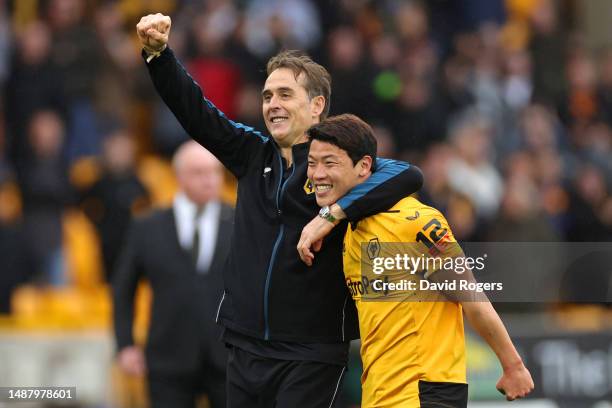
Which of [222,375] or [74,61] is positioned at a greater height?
[74,61]

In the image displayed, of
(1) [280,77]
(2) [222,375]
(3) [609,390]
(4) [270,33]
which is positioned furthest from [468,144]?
(1) [280,77]

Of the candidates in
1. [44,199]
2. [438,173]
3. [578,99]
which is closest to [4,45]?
[44,199]

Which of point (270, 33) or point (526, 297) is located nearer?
point (526, 297)

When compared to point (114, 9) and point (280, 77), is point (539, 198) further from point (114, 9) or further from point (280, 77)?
point (280, 77)

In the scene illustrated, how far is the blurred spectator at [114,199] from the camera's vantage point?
12539 mm

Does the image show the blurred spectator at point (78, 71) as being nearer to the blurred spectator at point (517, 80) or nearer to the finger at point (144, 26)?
the blurred spectator at point (517, 80)

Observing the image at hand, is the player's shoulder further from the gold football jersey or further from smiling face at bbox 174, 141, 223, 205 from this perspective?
smiling face at bbox 174, 141, 223, 205

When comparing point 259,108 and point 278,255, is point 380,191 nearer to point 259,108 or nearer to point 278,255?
point 278,255

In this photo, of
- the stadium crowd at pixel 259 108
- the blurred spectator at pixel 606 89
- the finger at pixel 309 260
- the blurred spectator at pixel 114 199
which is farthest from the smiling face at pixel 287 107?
the blurred spectator at pixel 606 89

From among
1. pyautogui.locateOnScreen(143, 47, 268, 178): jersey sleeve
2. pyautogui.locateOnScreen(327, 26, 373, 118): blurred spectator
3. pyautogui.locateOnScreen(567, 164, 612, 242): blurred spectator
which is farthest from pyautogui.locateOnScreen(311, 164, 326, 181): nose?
pyautogui.locateOnScreen(567, 164, 612, 242): blurred spectator

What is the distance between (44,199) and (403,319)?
25.6ft

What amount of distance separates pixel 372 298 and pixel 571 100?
10883 mm

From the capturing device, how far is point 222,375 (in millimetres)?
8258

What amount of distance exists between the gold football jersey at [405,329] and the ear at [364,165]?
8.5 inches
